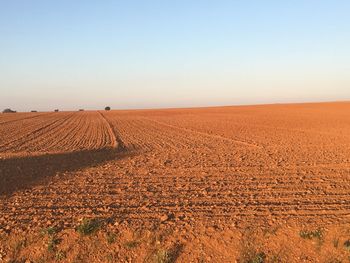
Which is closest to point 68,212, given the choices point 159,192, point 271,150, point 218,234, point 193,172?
point 159,192

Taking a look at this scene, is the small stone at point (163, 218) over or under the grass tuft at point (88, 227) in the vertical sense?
under

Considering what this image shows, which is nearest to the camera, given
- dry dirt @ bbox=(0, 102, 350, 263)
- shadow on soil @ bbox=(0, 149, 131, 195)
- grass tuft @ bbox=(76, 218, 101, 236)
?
dry dirt @ bbox=(0, 102, 350, 263)

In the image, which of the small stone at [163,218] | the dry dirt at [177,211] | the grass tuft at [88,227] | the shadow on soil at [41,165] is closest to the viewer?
the dry dirt at [177,211]

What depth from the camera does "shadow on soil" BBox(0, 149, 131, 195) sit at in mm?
11211

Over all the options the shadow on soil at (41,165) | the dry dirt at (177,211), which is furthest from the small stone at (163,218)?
the shadow on soil at (41,165)

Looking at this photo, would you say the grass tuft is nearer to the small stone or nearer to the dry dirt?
the dry dirt

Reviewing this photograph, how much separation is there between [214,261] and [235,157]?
31.6 feet

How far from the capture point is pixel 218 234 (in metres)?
7.05

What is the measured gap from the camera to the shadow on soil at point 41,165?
441 inches

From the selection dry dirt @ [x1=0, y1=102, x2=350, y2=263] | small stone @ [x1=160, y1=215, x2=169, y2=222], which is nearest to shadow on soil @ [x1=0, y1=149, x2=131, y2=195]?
dry dirt @ [x1=0, y1=102, x2=350, y2=263]

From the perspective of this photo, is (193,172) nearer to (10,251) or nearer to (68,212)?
(68,212)

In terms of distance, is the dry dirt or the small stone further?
the small stone

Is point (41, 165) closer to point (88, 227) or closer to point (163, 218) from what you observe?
point (88, 227)

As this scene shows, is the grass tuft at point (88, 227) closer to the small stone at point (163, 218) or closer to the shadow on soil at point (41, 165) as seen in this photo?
the small stone at point (163, 218)
